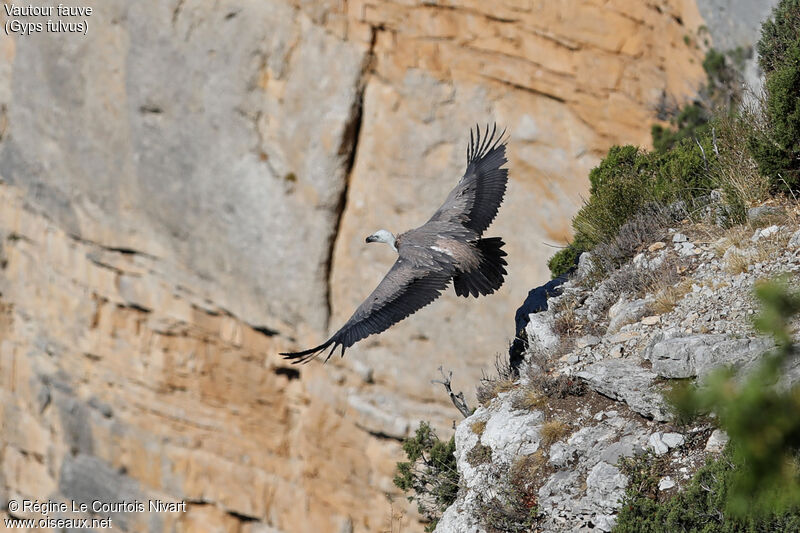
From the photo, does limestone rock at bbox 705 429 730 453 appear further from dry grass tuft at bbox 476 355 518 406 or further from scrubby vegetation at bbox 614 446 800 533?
dry grass tuft at bbox 476 355 518 406

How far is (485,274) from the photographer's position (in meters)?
9.30

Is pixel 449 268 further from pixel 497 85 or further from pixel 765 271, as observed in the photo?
pixel 497 85

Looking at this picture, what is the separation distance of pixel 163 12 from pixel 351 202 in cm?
624

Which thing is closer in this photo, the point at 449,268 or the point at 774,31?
the point at 449,268

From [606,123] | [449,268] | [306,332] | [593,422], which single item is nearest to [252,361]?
[306,332]

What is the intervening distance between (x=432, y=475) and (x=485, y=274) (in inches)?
99.2

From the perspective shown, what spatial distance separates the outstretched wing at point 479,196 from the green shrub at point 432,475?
8.67 ft

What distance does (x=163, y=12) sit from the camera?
20.9 m

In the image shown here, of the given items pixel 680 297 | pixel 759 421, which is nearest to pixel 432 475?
pixel 680 297

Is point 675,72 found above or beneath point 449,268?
above

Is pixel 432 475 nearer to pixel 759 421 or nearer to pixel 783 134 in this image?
pixel 783 134

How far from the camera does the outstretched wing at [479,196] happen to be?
1003cm

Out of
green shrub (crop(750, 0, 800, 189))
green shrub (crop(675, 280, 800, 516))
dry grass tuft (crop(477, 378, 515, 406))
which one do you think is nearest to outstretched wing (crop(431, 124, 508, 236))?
dry grass tuft (crop(477, 378, 515, 406))

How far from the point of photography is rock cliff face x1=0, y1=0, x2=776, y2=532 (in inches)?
709
